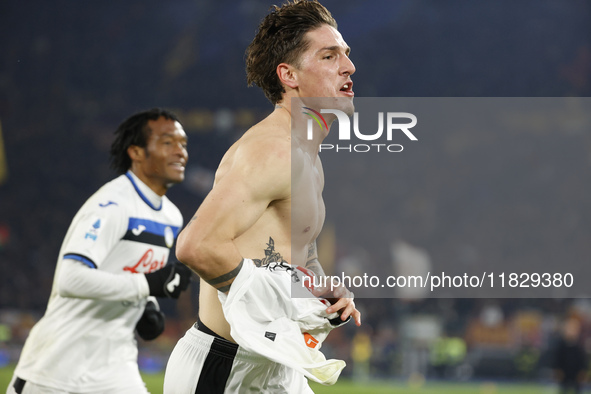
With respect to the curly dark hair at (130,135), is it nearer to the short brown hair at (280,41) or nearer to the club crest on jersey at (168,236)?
the club crest on jersey at (168,236)

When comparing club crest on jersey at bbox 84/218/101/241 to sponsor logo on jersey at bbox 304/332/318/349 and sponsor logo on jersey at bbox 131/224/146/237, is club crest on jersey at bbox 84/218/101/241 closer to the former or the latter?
sponsor logo on jersey at bbox 131/224/146/237

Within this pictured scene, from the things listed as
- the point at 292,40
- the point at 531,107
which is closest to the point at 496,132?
the point at 531,107

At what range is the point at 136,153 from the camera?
459 centimetres

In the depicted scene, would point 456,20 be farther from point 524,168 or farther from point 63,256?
point 63,256

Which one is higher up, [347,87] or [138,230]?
[347,87]

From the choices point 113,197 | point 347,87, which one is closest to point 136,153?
point 113,197

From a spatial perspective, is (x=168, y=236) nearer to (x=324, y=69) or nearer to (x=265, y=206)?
(x=324, y=69)

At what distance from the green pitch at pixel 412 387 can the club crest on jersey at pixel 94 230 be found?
606 cm

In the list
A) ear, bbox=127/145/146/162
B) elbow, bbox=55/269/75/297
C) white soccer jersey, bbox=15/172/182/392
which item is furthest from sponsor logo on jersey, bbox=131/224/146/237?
ear, bbox=127/145/146/162

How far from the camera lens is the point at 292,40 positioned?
9.26ft

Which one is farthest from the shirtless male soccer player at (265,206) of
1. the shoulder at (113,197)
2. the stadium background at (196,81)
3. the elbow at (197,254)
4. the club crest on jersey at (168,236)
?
the stadium background at (196,81)

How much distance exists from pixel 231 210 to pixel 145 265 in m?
2.18

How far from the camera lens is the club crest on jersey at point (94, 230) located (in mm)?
3865

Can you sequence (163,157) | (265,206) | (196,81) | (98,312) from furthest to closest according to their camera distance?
(196,81)
(163,157)
(98,312)
(265,206)
